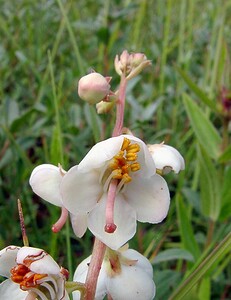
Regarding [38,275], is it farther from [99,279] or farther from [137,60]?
[137,60]

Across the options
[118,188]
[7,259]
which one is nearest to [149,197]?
[118,188]

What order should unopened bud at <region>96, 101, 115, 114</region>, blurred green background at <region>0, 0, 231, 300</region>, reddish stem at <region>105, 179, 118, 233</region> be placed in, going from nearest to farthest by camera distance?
reddish stem at <region>105, 179, 118, 233</region>, unopened bud at <region>96, 101, 115, 114</region>, blurred green background at <region>0, 0, 231, 300</region>

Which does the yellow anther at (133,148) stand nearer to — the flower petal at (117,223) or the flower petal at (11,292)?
the flower petal at (117,223)

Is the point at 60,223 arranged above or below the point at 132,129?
above

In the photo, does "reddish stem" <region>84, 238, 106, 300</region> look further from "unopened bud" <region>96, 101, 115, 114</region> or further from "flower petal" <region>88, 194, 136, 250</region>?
"unopened bud" <region>96, 101, 115, 114</region>

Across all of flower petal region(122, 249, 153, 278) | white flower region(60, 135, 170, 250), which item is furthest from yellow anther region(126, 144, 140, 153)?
flower petal region(122, 249, 153, 278)

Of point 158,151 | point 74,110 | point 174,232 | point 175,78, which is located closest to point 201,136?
point 174,232
